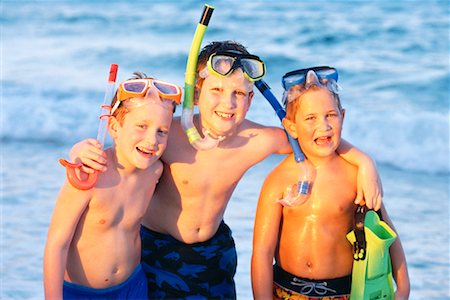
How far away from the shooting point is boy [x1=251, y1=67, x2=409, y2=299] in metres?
4.32

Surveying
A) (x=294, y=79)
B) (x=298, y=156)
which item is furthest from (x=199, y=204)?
(x=294, y=79)

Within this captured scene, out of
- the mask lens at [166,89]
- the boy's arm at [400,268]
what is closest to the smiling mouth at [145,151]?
the mask lens at [166,89]

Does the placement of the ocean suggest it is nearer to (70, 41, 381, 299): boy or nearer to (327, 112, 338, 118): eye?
(70, 41, 381, 299): boy

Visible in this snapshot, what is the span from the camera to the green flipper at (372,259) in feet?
13.8

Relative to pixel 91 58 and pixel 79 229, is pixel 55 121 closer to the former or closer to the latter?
pixel 91 58

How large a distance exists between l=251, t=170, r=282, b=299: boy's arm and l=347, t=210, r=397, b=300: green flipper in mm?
381

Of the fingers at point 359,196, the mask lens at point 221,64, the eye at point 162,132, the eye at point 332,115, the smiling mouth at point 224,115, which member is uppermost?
the mask lens at point 221,64

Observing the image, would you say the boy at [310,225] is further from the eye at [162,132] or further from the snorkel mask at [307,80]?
the eye at [162,132]

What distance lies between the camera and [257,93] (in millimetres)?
10859

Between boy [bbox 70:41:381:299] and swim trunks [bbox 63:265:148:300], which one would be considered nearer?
swim trunks [bbox 63:265:148:300]

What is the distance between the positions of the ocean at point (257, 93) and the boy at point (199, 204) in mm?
1380

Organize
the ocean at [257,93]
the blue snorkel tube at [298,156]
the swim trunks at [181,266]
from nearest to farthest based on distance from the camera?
the blue snorkel tube at [298,156] → the swim trunks at [181,266] → the ocean at [257,93]

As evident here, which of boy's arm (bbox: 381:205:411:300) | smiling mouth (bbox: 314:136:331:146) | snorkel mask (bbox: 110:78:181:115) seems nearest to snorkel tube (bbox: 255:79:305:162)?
smiling mouth (bbox: 314:136:331:146)

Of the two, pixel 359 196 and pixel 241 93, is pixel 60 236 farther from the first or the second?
pixel 359 196
